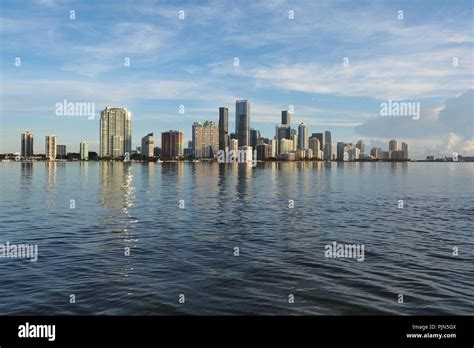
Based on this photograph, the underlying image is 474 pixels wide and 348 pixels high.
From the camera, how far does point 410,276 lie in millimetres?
28297

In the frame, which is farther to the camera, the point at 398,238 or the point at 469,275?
the point at 398,238

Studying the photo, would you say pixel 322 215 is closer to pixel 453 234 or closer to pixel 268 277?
pixel 453 234

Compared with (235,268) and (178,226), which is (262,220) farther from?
(235,268)

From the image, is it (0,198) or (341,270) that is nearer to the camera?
(341,270)

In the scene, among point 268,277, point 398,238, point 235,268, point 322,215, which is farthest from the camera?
point 322,215

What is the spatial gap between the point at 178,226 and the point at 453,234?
3056cm

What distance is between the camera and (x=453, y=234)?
44438 millimetres
